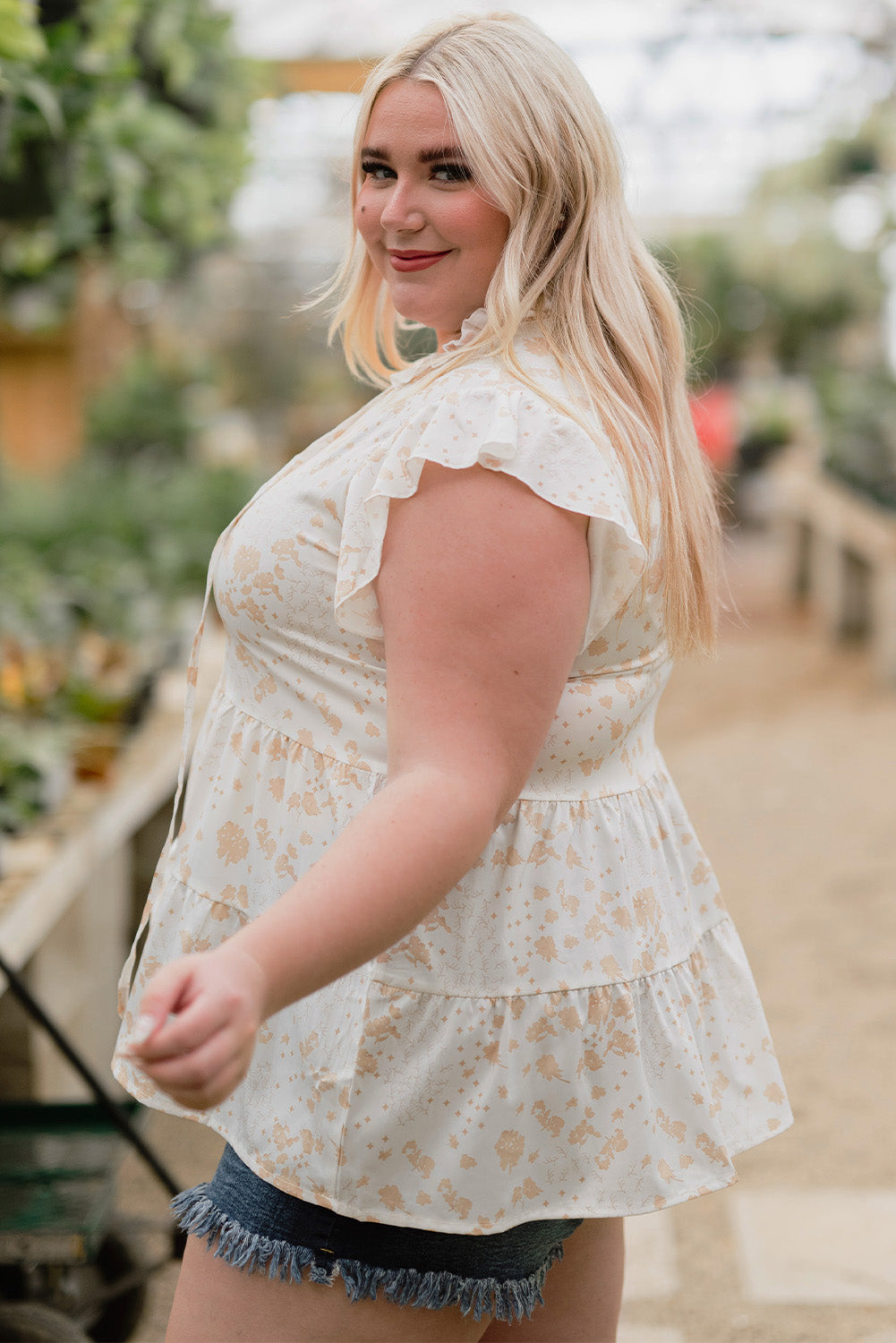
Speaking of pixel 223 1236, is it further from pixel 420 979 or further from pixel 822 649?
pixel 822 649

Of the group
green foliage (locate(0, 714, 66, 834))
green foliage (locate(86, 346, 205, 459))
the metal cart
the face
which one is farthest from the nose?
green foliage (locate(86, 346, 205, 459))

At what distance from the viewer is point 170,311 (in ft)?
37.5

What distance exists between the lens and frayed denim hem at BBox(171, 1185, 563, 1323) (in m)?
1.03

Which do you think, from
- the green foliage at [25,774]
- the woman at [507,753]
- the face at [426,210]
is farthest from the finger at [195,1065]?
the green foliage at [25,774]

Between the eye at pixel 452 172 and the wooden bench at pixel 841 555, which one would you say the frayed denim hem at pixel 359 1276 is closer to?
the eye at pixel 452 172

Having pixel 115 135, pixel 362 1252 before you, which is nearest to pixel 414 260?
pixel 362 1252

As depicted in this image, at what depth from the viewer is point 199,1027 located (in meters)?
0.74

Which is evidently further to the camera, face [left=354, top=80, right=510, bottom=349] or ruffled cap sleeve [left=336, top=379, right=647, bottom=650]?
face [left=354, top=80, right=510, bottom=349]

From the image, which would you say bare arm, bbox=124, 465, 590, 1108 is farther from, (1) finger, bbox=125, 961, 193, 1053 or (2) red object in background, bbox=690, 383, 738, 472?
(2) red object in background, bbox=690, 383, 738, 472

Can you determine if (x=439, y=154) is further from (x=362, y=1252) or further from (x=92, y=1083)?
(x=92, y=1083)

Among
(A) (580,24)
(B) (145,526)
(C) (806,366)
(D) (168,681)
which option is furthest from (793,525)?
(C) (806,366)

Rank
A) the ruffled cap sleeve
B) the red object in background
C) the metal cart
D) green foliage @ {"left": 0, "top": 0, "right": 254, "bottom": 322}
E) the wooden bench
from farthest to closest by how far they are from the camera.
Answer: the red object in background
the wooden bench
green foliage @ {"left": 0, "top": 0, "right": 254, "bottom": 322}
the metal cart
the ruffled cap sleeve

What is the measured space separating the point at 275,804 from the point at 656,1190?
42 centimetres

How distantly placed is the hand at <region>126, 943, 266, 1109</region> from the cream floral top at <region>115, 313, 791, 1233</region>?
0.27 meters
